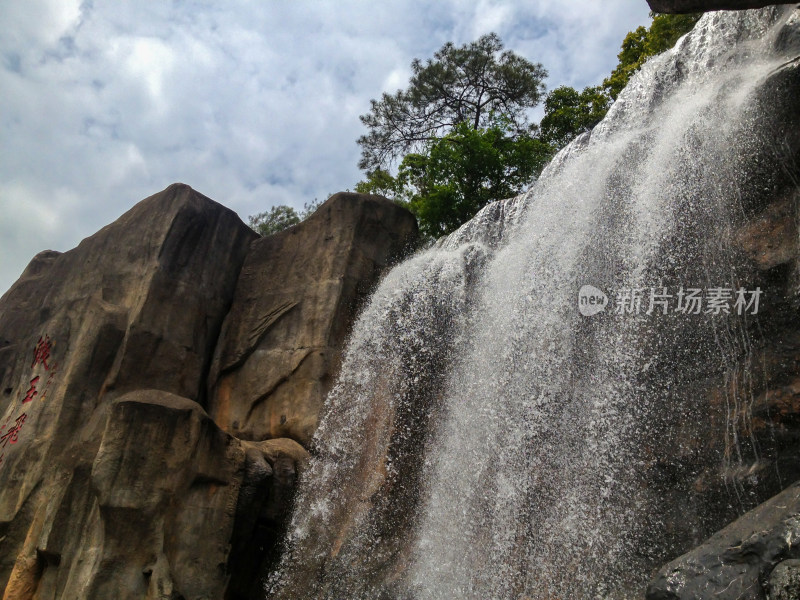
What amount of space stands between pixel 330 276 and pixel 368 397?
2.23 m

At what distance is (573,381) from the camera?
25.1ft

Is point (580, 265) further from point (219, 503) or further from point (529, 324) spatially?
point (219, 503)

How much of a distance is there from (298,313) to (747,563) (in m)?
7.42

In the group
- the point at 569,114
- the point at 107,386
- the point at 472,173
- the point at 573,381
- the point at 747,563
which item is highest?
the point at 569,114

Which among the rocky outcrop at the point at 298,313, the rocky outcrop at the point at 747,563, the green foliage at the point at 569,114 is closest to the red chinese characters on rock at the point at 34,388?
the rocky outcrop at the point at 298,313

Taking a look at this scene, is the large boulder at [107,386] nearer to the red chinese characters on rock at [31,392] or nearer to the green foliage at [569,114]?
the red chinese characters on rock at [31,392]

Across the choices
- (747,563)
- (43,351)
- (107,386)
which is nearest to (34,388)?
(43,351)

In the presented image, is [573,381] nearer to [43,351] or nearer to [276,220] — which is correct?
[43,351]

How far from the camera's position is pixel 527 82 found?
66.1ft

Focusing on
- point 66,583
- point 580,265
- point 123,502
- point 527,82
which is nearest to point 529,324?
point 580,265

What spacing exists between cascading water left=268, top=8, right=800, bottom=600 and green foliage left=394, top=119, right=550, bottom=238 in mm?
6688

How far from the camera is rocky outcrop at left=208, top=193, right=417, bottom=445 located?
9.84 m

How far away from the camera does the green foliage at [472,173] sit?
16.7 meters

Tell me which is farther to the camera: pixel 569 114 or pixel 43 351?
pixel 569 114
